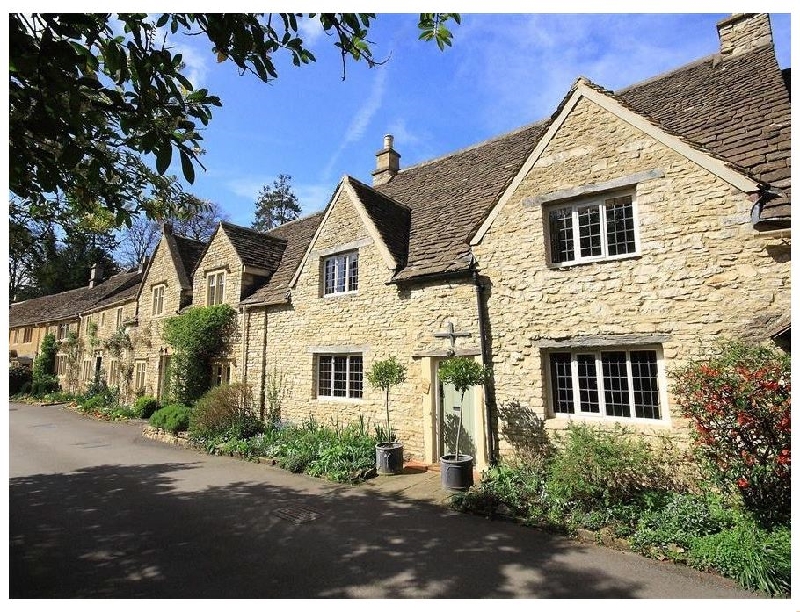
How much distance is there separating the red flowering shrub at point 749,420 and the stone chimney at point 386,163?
574 inches

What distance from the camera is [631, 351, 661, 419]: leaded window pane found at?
7.74 metres

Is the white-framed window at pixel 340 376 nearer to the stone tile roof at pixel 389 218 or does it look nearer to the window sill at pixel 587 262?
the stone tile roof at pixel 389 218

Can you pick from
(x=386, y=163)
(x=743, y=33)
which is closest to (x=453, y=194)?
(x=386, y=163)

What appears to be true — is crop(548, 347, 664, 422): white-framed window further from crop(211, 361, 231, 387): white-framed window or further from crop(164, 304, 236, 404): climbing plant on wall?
crop(211, 361, 231, 387): white-framed window

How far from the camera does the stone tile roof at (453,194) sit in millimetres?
10688

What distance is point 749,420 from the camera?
559cm

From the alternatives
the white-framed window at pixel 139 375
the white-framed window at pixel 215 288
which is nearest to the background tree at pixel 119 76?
the white-framed window at pixel 215 288

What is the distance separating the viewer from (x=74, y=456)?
12094mm

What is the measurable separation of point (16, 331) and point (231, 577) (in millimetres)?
43210

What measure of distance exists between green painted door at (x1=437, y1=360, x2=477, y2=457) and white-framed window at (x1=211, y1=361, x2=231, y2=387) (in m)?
9.22

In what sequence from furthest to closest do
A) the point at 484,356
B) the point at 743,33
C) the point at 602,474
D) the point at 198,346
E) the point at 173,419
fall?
the point at 198,346 < the point at 173,419 < the point at 743,33 < the point at 484,356 < the point at 602,474

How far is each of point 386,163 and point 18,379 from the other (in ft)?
103

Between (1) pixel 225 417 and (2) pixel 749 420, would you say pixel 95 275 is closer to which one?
(1) pixel 225 417
